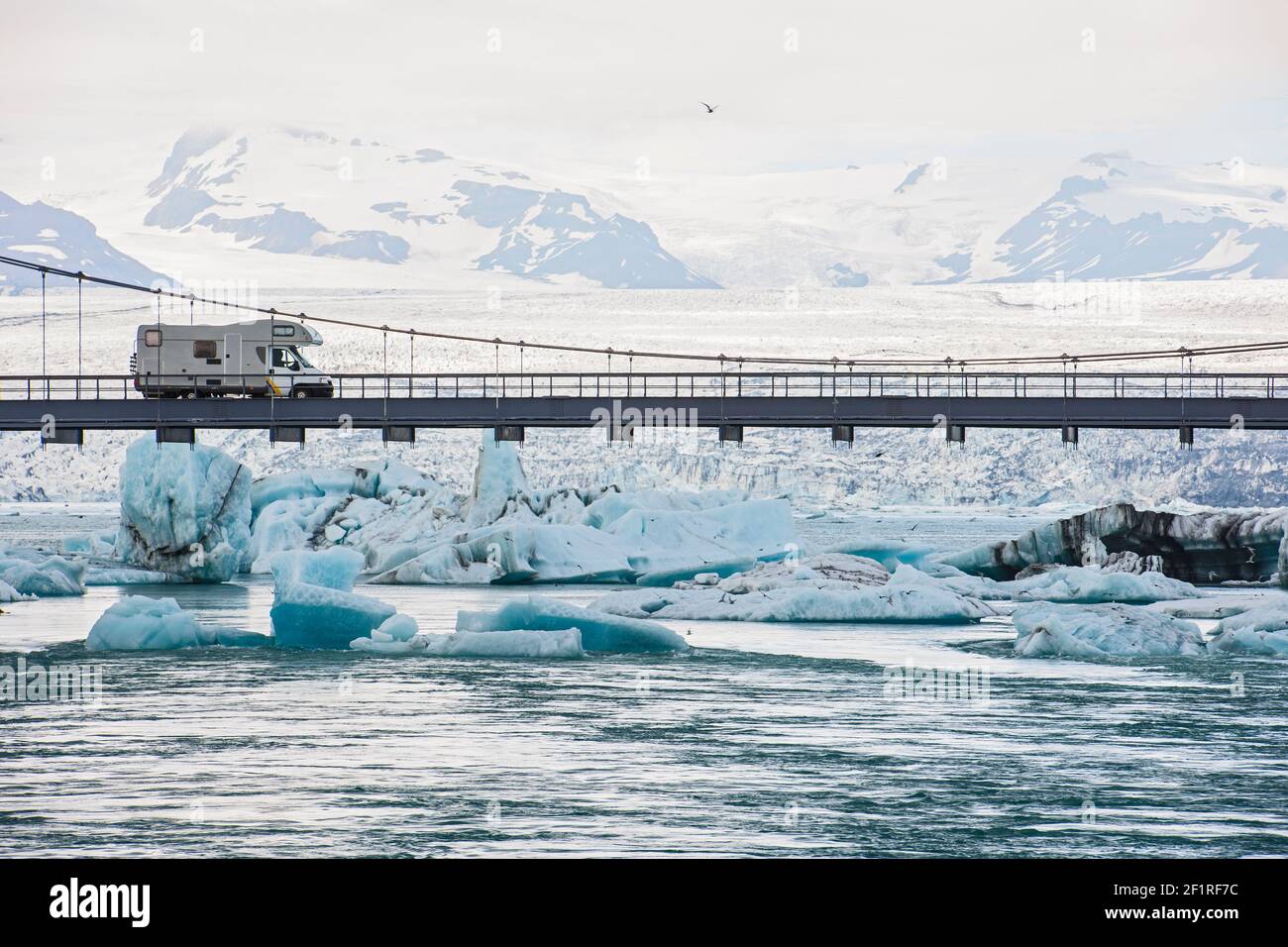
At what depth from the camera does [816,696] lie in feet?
97.5

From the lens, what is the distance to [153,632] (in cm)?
3734

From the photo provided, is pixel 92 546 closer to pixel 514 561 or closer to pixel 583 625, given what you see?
Result: pixel 514 561

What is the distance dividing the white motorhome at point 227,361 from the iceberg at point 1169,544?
25.6m

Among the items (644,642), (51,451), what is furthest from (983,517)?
(644,642)

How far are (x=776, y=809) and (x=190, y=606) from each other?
33707 millimetres

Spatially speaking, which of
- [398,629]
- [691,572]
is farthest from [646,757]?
[691,572]

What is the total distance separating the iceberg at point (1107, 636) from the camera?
36031 millimetres

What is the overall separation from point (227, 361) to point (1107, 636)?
120 feet

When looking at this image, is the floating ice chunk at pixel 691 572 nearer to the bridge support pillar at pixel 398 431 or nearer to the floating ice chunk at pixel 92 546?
the bridge support pillar at pixel 398 431

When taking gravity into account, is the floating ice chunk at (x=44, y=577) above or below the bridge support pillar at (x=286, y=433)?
below

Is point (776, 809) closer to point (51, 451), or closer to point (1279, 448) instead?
point (1279, 448)

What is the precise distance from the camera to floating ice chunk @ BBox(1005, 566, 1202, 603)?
169 feet

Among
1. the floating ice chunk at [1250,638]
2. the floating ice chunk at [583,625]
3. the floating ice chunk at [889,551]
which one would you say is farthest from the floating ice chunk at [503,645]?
the floating ice chunk at [889,551]

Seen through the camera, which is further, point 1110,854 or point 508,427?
point 508,427
